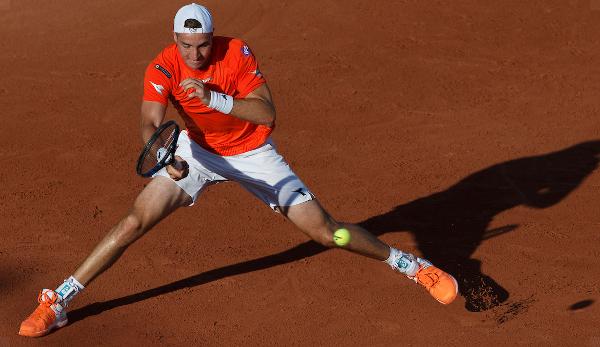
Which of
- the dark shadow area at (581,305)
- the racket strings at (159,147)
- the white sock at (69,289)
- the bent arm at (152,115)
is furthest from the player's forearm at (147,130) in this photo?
the dark shadow area at (581,305)

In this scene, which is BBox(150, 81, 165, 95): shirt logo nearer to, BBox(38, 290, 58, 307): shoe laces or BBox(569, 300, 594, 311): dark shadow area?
BBox(38, 290, 58, 307): shoe laces

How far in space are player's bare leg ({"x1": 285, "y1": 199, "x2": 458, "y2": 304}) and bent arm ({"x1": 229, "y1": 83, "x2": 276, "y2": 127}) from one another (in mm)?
766

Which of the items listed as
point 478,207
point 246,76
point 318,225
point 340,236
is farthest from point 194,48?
point 478,207

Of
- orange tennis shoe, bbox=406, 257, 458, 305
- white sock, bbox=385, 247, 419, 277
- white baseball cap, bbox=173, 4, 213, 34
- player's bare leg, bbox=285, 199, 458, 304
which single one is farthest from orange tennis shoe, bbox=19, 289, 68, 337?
orange tennis shoe, bbox=406, 257, 458, 305

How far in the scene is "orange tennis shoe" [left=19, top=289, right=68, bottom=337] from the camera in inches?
297

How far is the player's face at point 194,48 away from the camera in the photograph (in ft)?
23.2

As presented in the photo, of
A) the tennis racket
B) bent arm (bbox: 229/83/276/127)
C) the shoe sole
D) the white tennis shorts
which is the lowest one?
the shoe sole

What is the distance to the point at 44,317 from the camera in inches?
298

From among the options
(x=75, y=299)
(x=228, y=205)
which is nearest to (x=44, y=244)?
(x=75, y=299)

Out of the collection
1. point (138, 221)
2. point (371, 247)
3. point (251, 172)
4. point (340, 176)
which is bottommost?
point (340, 176)

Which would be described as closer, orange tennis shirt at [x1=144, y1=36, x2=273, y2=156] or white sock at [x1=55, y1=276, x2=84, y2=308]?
orange tennis shirt at [x1=144, y1=36, x2=273, y2=156]

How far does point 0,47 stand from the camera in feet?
43.0

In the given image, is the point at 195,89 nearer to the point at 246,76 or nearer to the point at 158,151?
the point at 158,151

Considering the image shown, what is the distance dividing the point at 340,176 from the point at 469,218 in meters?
1.52
